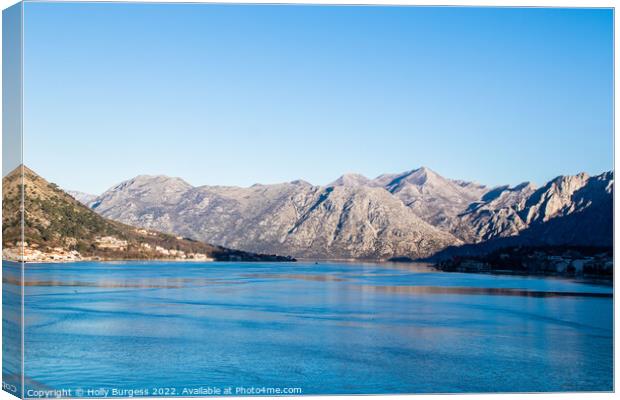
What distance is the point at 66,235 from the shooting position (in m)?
51.9

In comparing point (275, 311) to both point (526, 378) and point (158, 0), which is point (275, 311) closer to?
point (526, 378)

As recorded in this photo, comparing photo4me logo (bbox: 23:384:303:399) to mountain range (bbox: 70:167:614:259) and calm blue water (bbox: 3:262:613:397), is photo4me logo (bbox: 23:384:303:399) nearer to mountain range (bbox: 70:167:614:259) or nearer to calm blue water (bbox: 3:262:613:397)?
calm blue water (bbox: 3:262:613:397)

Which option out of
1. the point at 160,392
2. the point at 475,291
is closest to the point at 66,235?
the point at 475,291

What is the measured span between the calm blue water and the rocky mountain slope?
1.42 metres

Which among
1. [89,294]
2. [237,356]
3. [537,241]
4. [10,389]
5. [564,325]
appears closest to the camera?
[10,389]

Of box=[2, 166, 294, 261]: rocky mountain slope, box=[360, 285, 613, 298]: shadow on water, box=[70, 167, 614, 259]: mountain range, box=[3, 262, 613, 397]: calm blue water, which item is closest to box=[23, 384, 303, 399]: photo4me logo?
box=[3, 262, 613, 397]: calm blue water

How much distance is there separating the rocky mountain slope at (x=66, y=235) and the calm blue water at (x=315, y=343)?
142 cm

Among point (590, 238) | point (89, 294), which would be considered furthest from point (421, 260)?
point (89, 294)

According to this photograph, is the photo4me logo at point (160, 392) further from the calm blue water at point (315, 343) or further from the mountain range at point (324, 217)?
the mountain range at point (324, 217)

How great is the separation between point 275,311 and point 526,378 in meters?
13.4

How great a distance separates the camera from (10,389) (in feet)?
43.1

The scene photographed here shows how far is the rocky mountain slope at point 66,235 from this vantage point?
14.0 meters

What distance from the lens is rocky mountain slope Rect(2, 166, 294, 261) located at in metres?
14.0

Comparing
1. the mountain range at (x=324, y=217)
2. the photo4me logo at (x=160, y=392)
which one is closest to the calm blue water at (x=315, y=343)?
the photo4me logo at (x=160, y=392)
